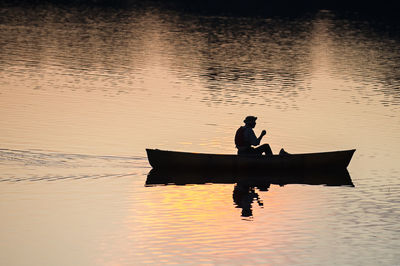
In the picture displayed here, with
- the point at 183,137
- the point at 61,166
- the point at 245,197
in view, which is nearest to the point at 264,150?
the point at 245,197

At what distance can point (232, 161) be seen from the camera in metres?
28.7

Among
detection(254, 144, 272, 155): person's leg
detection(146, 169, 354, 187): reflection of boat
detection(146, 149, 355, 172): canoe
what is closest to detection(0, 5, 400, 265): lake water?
detection(146, 169, 354, 187): reflection of boat

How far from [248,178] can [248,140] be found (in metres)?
1.12

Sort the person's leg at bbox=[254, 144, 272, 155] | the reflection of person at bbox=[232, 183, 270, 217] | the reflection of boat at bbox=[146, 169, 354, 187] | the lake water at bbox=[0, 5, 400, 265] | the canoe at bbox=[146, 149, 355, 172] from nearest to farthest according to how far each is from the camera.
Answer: the lake water at bbox=[0, 5, 400, 265] < the reflection of person at bbox=[232, 183, 270, 217] < the reflection of boat at bbox=[146, 169, 354, 187] < the canoe at bbox=[146, 149, 355, 172] < the person's leg at bbox=[254, 144, 272, 155]

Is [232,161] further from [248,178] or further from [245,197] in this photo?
[245,197]

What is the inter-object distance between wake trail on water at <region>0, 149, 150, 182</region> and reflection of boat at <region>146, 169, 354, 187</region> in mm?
736

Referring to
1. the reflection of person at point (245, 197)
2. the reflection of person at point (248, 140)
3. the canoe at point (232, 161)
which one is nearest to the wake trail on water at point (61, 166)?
the canoe at point (232, 161)

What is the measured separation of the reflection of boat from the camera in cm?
2806

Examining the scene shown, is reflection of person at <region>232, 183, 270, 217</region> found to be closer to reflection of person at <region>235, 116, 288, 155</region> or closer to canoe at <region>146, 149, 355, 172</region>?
canoe at <region>146, 149, 355, 172</region>

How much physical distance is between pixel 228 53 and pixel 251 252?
36.2m

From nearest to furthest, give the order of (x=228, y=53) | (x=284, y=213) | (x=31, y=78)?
(x=284, y=213)
(x=31, y=78)
(x=228, y=53)

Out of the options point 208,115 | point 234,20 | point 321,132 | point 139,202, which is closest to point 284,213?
point 139,202

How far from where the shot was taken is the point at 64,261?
20.2 m

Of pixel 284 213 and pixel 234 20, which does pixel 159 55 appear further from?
pixel 284 213
